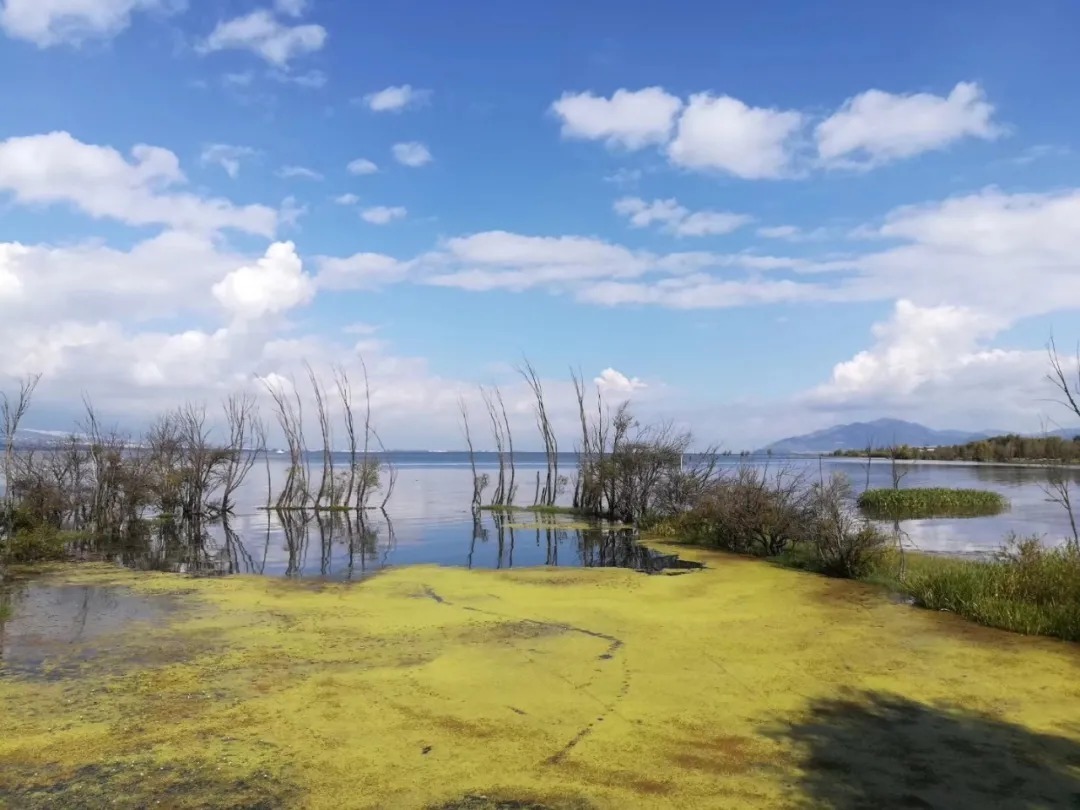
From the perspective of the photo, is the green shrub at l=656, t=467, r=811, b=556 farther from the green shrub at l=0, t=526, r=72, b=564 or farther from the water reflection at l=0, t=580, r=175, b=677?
the green shrub at l=0, t=526, r=72, b=564

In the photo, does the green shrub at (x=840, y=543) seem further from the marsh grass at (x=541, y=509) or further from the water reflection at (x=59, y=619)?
the marsh grass at (x=541, y=509)

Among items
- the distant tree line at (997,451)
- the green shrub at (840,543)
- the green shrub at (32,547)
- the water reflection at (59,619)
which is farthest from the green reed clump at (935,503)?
the distant tree line at (997,451)

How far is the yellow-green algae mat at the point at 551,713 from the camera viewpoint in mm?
4906

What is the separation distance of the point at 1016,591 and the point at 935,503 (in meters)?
19.3

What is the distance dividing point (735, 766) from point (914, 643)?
4.53 metres

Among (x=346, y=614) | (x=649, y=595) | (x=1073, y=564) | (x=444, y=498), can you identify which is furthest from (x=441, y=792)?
(x=444, y=498)

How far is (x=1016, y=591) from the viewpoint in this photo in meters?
9.92

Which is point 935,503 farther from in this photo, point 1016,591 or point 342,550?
point 342,550

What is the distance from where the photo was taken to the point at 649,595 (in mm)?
11742

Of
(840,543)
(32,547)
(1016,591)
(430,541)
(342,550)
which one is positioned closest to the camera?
(1016,591)

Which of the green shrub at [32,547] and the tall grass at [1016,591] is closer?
the tall grass at [1016,591]

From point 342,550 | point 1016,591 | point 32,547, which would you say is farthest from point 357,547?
point 1016,591

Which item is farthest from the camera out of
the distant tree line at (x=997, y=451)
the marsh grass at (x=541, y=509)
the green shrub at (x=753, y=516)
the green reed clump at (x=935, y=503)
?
the distant tree line at (x=997, y=451)

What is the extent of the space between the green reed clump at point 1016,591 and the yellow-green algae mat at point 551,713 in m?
0.39
